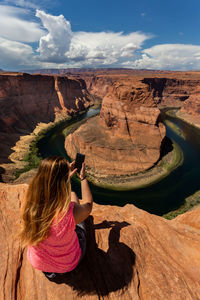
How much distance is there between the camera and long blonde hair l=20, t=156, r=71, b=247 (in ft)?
9.00

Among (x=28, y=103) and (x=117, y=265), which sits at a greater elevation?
(x=117, y=265)

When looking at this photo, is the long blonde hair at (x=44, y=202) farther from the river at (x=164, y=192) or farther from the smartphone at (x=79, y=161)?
the river at (x=164, y=192)

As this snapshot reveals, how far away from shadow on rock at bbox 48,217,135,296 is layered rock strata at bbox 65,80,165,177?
30843mm

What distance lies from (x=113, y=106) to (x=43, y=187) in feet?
146

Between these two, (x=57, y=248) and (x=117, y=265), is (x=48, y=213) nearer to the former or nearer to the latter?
(x=57, y=248)

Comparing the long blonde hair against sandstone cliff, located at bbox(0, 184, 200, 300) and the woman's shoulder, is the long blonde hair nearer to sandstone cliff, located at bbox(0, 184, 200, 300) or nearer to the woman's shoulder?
the woman's shoulder

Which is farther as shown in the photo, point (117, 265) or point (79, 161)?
point (79, 161)

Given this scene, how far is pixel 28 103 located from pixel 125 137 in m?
51.3

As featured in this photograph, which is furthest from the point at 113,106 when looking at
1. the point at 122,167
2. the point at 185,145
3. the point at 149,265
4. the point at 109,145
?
the point at 149,265

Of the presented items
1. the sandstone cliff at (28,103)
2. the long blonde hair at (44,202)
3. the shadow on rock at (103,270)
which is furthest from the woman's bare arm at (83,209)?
the sandstone cliff at (28,103)

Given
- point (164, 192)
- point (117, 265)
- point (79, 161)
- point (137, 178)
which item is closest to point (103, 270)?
point (117, 265)

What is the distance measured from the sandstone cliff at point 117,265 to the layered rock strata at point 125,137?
1172 inches

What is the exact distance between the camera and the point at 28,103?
69.6 metres

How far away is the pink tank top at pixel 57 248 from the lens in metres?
2.96
